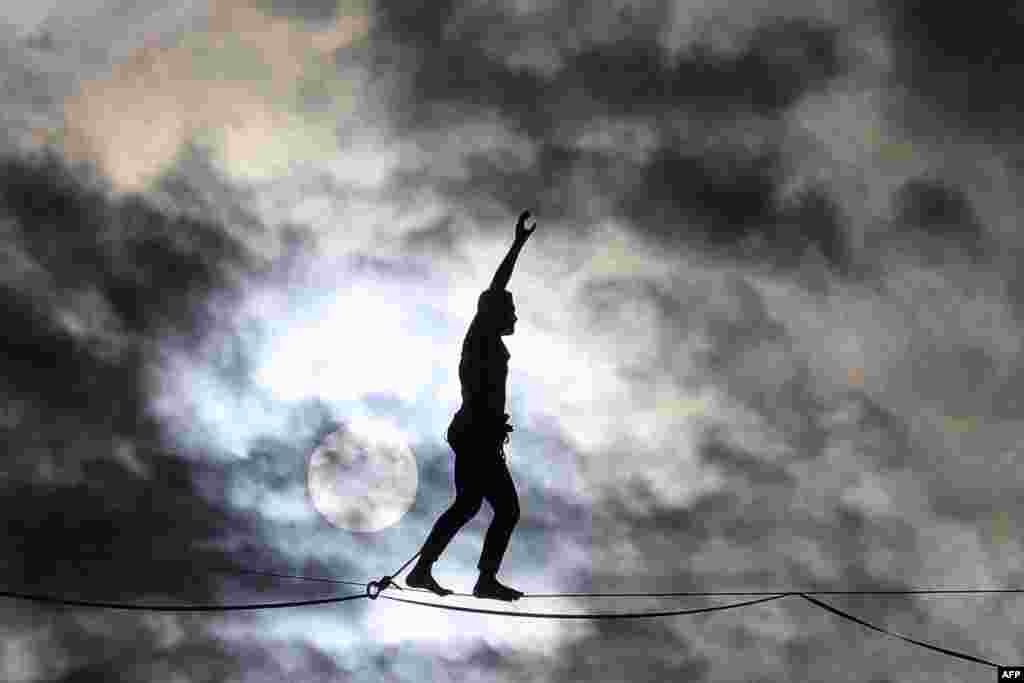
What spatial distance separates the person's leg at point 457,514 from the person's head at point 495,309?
5.02ft

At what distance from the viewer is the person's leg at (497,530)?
12.6 metres

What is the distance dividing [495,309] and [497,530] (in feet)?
8.77

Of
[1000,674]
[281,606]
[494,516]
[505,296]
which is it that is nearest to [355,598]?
[281,606]

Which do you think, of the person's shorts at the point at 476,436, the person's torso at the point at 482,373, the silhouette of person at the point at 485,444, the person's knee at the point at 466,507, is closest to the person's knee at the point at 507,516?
the silhouette of person at the point at 485,444

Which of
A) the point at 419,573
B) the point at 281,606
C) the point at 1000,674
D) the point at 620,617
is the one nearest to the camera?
the point at 281,606

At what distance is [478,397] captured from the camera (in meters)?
12.5

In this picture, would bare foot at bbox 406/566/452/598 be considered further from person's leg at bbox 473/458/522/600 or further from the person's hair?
the person's hair

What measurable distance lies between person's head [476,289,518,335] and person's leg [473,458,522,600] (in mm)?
1618

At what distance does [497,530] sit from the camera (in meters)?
12.7

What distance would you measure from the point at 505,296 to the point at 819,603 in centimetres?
521

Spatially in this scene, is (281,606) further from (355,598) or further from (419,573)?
(419,573)

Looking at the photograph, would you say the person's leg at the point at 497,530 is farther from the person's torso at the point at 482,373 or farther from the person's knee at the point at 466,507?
the person's torso at the point at 482,373

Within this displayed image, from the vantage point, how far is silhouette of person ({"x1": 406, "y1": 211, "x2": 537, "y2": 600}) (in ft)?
40.8

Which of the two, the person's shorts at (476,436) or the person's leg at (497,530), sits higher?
the person's shorts at (476,436)
